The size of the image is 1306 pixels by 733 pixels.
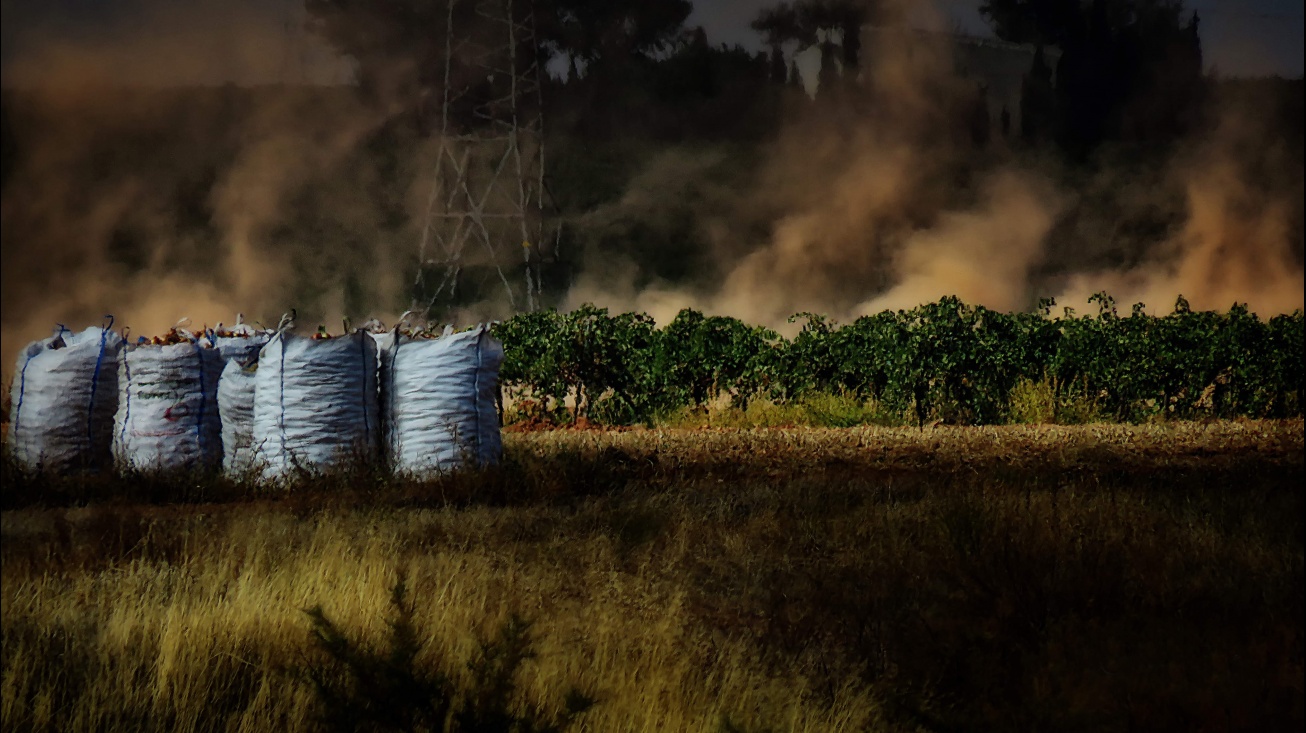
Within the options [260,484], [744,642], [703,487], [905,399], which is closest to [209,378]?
[260,484]

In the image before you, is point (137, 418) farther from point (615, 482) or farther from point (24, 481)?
point (615, 482)

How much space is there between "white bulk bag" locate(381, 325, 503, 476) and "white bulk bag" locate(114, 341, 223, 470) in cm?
63

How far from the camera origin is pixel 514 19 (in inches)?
185

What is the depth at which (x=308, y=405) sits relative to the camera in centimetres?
426

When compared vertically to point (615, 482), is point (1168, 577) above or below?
below

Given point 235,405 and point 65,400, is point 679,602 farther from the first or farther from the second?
point 65,400

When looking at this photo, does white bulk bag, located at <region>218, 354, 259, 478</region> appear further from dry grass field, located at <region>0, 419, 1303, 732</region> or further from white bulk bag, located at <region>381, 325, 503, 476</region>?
white bulk bag, located at <region>381, 325, 503, 476</region>

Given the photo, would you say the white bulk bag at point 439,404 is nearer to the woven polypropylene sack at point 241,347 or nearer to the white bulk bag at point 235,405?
the white bulk bag at point 235,405

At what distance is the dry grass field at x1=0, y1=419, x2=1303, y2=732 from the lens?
2.31 m

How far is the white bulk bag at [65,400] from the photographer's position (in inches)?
157

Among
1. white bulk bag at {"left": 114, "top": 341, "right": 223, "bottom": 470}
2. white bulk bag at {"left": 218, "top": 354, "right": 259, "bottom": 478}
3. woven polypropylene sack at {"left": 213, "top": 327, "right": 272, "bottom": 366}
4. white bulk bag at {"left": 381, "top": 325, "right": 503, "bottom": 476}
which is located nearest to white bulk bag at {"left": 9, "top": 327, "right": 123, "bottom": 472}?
white bulk bag at {"left": 114, "top": 341, "right": 223, "bottom": 470}

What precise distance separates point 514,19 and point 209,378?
1.73 meters

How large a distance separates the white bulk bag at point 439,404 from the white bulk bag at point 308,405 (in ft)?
0.46

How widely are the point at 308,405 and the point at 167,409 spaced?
51 centimetres
